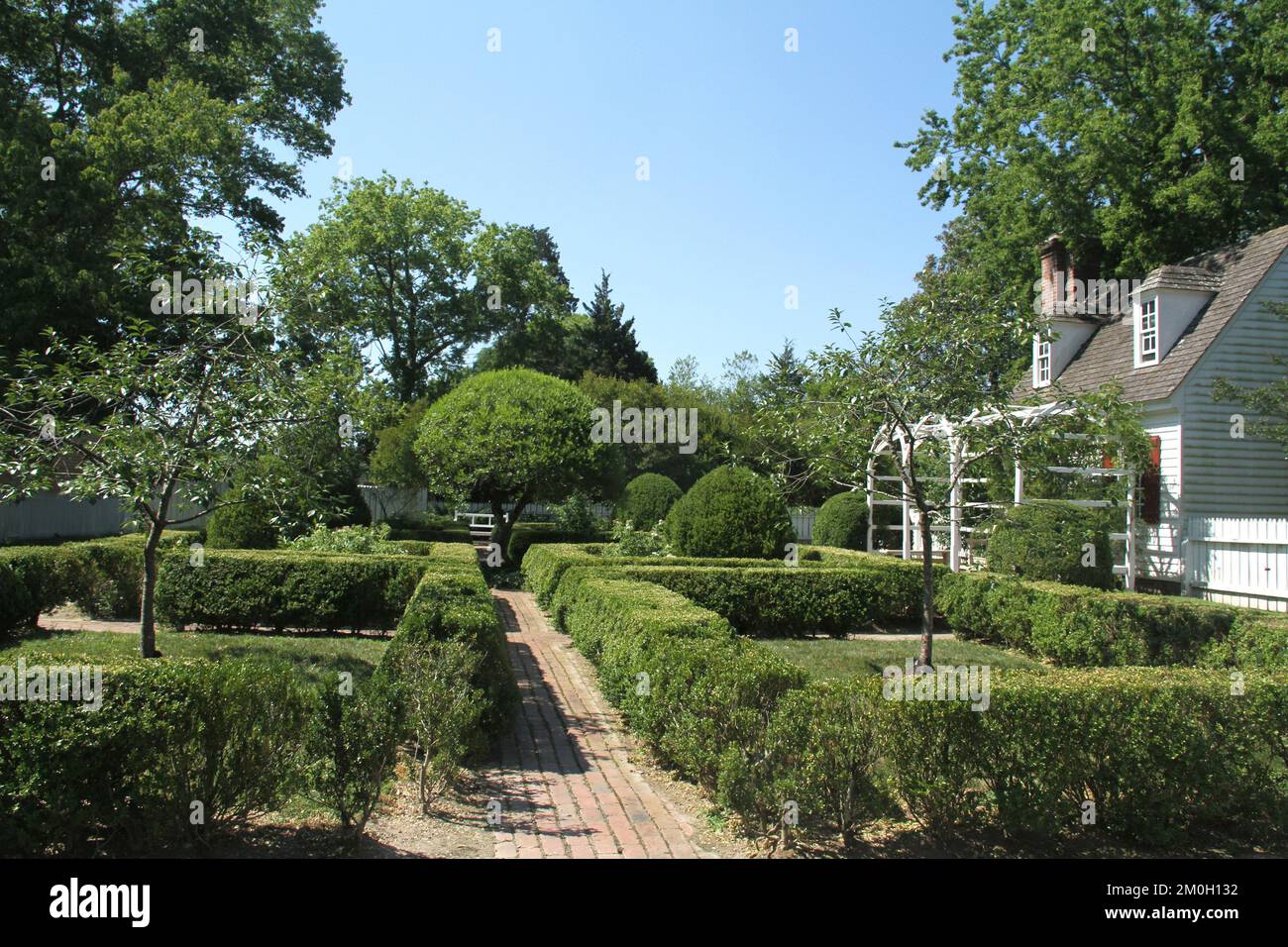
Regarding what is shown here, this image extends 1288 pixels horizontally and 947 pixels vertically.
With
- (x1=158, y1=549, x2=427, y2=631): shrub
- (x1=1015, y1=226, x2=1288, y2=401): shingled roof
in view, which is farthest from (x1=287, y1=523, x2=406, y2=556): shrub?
(x1=1015, y1=226, x2=1288, y2=401): shingled roof

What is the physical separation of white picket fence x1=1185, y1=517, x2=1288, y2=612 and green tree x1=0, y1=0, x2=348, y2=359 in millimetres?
20655

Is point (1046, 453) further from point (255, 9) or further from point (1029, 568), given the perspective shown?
point (255, 9)

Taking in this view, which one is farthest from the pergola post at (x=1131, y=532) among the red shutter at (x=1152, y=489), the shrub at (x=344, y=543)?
the shrub at (x=344, y=543)

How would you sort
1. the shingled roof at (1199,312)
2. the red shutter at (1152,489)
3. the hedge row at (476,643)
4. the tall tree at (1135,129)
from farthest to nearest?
the tall tree at (1135,129), the red shutter at (1152,489), the shingled roof at (1199,312), the hedge row at (476,643)

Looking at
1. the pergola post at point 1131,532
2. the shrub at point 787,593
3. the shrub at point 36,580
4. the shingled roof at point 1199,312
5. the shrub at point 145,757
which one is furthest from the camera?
the shingled roof at point 1199,312

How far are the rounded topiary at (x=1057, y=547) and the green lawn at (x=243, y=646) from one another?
9.75 meters

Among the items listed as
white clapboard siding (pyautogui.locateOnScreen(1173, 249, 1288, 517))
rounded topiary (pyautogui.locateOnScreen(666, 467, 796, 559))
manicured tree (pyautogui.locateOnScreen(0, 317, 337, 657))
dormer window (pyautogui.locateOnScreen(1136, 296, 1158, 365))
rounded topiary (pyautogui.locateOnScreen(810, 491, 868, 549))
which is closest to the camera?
manicured tree (pyautogui.locateOnScreen(0, 317, 337, 657))

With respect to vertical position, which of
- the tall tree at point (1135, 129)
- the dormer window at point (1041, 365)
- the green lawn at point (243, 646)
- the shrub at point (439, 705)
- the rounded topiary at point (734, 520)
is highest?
the tall tree at point (1135, 129)

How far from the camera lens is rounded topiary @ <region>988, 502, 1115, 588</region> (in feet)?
44.4

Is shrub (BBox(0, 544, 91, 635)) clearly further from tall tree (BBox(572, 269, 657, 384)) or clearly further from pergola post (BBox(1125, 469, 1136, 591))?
tall tree (BBox(572, 269, 657, 384))

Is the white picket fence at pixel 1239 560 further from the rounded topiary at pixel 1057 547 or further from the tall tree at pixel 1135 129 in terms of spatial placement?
the tall tree at pixel 1135 129

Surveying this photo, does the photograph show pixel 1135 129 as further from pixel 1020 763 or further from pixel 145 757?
pixel 145 757

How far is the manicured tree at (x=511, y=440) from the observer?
21234mm

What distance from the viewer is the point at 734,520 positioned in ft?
50.5
